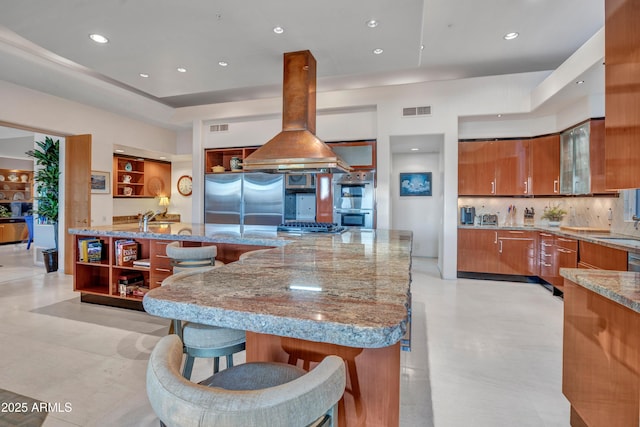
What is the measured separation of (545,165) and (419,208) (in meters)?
2.59


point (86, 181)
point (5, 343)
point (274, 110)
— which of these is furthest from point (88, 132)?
point (5, 343)

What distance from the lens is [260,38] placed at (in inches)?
120

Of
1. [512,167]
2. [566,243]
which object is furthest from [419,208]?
[566,243]

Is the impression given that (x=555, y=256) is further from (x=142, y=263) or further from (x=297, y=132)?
(x=142, y=263)

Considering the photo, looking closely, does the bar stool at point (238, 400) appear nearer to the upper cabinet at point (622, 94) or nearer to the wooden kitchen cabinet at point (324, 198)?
the upper cabinet at point (622, 94)

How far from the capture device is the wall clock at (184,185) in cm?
862

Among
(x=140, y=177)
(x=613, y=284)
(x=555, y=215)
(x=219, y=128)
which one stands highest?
(x=219, y=128)

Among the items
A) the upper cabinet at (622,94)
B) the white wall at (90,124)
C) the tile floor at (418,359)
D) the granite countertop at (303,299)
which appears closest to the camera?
the granite countertop at (303,299)

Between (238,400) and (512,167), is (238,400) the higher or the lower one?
the lower one

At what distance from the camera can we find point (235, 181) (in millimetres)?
5926

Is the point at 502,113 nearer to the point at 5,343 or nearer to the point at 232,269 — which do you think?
the point at 232,269

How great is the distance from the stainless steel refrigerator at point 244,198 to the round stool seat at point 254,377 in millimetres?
4559

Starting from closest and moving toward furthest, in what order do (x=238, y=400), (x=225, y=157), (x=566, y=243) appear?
(x=238, y=400) < (x=566, y=243) < (x=225, y=157)

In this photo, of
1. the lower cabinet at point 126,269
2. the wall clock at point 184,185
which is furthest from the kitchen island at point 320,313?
the wall clock at point 184,185
